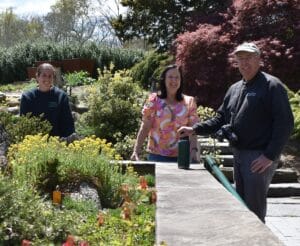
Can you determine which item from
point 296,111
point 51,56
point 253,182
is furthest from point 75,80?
point 51,56

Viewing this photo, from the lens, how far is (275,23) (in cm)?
1259

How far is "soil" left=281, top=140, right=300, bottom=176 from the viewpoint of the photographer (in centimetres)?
981

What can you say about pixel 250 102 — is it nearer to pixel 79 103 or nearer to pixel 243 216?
pixel 243 216

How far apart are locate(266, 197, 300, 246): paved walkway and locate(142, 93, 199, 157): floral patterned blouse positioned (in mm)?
1482

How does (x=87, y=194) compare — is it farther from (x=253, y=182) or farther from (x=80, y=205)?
(x=253, y=182)

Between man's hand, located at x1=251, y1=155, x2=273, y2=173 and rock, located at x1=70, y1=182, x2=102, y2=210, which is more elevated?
man's hand, located at x1=251, y1=155, x2=273, y2=173

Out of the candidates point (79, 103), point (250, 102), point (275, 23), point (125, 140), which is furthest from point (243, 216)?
point (79, 103)

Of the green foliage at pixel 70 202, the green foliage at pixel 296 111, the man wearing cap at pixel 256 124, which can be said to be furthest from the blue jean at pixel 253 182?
the green foliage at pixel 296 111

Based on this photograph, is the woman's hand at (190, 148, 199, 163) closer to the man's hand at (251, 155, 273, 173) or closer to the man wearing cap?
the man wearing cap

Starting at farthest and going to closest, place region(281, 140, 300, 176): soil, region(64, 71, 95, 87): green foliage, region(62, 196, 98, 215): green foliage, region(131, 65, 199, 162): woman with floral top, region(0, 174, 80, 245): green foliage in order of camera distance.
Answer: region(64, 71, 95, 87): green foliage → region(281, 140, 300, 176): soil → region(131, 65, 199, 162): woman with floral top → region(62, 196, 98, 215): green foliage → region(0, 174, 80, 245): green foliage

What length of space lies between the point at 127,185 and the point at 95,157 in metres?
0.50

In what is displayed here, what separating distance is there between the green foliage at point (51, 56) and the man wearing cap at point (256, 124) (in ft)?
81.5

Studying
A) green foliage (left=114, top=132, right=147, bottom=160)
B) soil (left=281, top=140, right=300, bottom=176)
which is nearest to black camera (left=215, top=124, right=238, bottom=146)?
green foliage (left=114, top=132, right=147, bottom=160)

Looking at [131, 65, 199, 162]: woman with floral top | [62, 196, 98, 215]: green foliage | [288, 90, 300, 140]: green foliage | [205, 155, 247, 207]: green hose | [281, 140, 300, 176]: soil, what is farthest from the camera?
[288, 90, 300, 140]: green foliage
